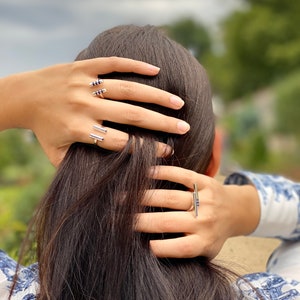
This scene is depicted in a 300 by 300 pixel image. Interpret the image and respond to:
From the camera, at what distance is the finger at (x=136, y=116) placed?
86 centimetres

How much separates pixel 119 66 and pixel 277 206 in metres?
0.53

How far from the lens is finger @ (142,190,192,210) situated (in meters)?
0.87

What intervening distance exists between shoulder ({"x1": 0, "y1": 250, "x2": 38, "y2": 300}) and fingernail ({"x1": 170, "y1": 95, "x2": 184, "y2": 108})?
33cm

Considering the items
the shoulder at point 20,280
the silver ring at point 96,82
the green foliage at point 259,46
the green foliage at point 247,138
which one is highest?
the green foliage at point 259,46

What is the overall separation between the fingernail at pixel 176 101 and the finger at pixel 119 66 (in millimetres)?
48

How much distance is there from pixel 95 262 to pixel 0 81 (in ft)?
1.27

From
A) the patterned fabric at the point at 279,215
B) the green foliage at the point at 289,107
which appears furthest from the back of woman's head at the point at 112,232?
the green foliage at the point at 289,107

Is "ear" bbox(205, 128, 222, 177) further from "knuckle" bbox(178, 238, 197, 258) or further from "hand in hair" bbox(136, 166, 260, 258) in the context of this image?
"knuckle" bbox(178, 238, 197, 258)

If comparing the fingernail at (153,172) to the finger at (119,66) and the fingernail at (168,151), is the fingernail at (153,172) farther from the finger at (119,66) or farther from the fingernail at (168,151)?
the finger at (119,66)

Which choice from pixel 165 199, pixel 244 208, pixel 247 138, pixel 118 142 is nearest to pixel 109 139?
pixel 118 142

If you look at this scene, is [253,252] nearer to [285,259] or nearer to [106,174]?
[285,259]

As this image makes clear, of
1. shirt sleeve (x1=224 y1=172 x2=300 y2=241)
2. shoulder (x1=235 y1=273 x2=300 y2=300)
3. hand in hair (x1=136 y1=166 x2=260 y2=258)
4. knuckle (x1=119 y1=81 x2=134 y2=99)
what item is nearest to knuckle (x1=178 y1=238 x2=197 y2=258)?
hand in hair (x1=136 y1=166 x2=260 y2=258)

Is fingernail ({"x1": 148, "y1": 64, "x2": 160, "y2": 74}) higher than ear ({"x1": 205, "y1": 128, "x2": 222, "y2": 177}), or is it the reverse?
fingernail ({"x1": 148, "y1": 64, "x2": 160, "y2": 74})

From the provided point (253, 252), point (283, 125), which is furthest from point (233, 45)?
point (253, 252)
